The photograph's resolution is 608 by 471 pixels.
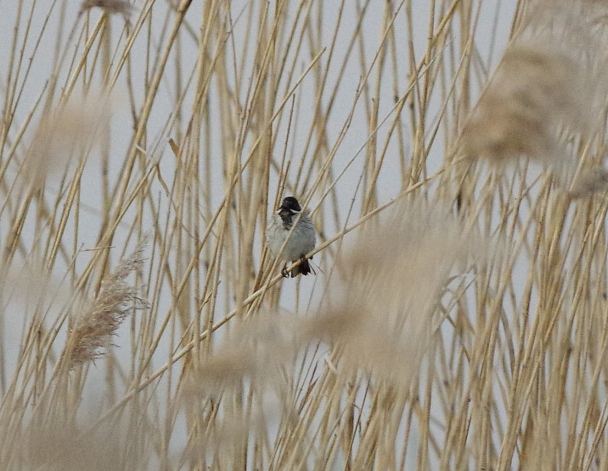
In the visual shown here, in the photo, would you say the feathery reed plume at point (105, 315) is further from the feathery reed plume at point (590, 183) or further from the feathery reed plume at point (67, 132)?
the feathery reed plume at point (590, 183)

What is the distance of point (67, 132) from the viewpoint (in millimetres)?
900

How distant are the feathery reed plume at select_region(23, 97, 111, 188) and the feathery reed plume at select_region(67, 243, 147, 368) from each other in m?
0.18

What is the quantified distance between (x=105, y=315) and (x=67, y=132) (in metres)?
0.28

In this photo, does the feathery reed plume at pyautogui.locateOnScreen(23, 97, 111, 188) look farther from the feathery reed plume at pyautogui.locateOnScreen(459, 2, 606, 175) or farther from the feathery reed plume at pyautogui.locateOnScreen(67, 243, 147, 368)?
the feathery reed plume at pyautogui.locateOnScreen(459, 2, 606, 175)

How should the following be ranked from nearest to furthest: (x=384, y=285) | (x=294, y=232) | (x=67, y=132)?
(x=384, y=285)
(x=67, y=132)
(x=294, y=232)

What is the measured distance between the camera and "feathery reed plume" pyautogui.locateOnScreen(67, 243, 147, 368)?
1072mm

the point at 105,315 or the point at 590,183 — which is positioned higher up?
the point at 590,183

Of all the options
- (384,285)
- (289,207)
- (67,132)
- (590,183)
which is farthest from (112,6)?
(289,207)

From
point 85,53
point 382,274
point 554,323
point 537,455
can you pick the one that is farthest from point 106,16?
point 537,455

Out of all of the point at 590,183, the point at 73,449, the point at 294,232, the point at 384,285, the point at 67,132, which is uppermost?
the point at 294,232

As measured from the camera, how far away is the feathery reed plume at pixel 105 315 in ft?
3.52

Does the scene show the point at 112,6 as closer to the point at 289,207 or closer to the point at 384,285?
the point at 384,285

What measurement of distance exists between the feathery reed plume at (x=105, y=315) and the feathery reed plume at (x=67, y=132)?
181 millimetres

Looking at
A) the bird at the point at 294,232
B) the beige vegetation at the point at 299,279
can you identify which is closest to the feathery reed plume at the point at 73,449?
the beige vegetation at the point at 299,279
